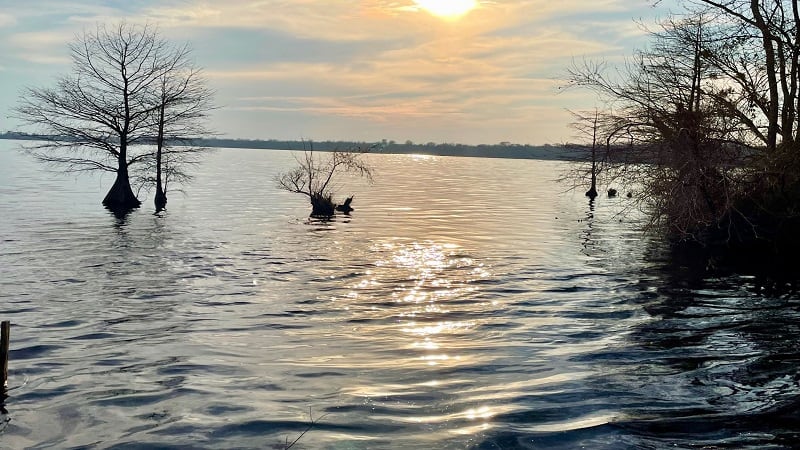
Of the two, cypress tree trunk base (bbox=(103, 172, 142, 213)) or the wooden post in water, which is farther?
cypress tree trunk base (bbox=(103, 172, 142, 213))

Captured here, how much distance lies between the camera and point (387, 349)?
12516mm

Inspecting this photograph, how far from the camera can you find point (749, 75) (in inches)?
925

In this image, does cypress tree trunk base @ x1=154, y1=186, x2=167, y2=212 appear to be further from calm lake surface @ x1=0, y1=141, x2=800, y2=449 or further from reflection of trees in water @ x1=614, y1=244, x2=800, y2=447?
reflection of trees in water @ x1=614, y1=244, x2=800, y2=447

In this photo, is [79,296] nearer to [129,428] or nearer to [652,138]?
[129,428]

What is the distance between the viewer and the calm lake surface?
848 centimetres

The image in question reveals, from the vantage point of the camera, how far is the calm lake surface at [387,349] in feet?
27.8

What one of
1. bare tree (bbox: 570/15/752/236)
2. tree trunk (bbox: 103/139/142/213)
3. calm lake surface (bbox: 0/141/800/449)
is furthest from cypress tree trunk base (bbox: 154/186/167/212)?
bare tree (bbox: 570/15/752/236)

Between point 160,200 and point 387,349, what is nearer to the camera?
point 387,349

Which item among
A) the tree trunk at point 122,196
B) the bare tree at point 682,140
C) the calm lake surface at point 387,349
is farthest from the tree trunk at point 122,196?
the bare tree at point 682,140

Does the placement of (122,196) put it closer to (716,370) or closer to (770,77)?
(770,77)

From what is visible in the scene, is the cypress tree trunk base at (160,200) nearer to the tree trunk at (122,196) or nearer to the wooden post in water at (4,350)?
the tree trunk at (122,196)

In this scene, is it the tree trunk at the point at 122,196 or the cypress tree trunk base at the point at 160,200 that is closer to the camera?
the tree trunk at the point at 122,196

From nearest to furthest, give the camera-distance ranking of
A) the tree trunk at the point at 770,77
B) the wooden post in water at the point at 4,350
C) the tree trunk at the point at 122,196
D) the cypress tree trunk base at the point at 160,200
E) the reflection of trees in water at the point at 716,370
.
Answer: the reflection of trees in water at the point at 716,370 → the wooden post in water at the point at 4,350 → the tree trunk at the point at 770,77 → the tree trunk at the point at 122,196 → the cypress tree trunk base at the point at 160,200

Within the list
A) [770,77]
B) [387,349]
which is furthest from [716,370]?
[770,77]
